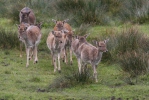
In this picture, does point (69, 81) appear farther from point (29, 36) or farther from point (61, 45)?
point (29, 36)

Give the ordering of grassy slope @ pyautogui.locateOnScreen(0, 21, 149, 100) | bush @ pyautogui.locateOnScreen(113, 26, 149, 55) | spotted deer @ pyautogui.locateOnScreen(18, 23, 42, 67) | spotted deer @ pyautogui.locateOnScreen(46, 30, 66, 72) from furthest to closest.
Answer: spotted deer @ pyautogui.locateOnScreen(18, 23, 42, 67) < bush @ pyautogui.locateOnScreen(113, 26, 149, 55) < spotted deer @ pyautogui.locateOnScreen(46, 30, 66, 72) < grassy slope @ pyautogui.locateOnScreen(0, 21, 149, 100)

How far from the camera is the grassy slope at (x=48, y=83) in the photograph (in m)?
11.5

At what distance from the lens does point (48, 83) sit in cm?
1298

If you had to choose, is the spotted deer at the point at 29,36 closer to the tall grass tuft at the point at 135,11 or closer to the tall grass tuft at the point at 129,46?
the tall grass tuft at the point at 129,46

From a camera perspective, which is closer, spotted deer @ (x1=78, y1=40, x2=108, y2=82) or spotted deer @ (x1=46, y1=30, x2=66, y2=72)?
spotted deer @ (x1=78, y1=40, x2=108, y2=82)

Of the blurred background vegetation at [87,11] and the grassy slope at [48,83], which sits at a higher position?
the blurred background vegetation at [87,11]

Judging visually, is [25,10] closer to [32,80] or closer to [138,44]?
[138,44]

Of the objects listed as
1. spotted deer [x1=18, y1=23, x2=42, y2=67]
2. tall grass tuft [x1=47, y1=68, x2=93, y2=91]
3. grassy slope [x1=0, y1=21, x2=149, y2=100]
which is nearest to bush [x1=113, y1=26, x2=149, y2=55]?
grassy slope [x1=0, y1=21, x2=149, y2=100]

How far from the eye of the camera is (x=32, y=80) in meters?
13.2

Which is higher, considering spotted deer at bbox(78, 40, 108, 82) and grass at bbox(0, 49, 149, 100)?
spotted deer at bbox(78, 40, 108, 82)

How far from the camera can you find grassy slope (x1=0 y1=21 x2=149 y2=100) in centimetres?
1152

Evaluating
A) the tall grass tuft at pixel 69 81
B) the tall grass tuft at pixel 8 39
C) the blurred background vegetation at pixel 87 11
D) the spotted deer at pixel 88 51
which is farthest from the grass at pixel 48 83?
the blurred background vegetation at pixel 87 11

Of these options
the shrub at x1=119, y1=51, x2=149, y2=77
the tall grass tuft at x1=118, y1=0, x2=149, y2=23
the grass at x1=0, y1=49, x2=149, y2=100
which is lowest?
the grass at x1=0, y1=49, x2=149, y2=100

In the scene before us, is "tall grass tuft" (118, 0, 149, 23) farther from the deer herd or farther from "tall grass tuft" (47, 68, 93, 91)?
"tall grass tuft" (47, 68, 93, 91)
